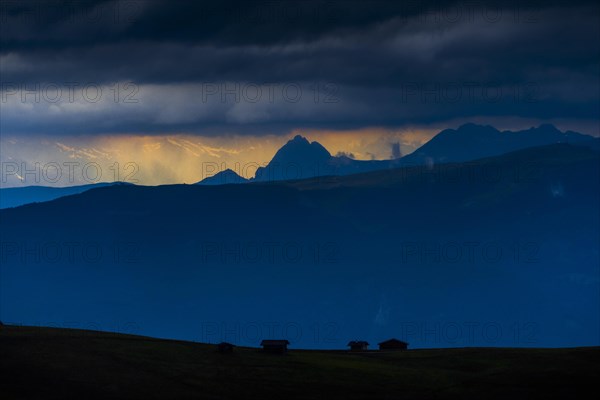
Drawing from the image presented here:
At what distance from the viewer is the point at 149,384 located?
14000 cm

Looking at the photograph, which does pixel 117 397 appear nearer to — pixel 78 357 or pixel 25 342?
pixel 78 357

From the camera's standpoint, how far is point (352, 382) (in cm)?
14850

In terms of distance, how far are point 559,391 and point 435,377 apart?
20038 mm

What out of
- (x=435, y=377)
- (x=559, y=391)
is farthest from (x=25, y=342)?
(x=559, y=391)

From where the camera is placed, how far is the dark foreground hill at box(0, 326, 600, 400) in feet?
450

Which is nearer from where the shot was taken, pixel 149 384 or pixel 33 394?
pixel 33 394

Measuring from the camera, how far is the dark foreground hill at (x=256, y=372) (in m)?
137

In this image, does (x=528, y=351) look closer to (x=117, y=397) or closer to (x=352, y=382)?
(x=352, y=382)

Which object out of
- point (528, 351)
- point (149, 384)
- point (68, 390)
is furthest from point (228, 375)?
point (528, 351)

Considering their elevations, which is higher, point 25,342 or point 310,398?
point 25,342

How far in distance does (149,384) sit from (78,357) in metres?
19.9

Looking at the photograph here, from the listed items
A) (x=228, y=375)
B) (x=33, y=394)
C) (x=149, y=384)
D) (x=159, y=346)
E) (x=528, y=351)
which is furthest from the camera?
(x=528, y=351)

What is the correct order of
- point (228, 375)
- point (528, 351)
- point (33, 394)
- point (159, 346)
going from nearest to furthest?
point (33, 394) < point (228, 375) < point (159, 346) < point (528, 351)

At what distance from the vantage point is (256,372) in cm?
15375
